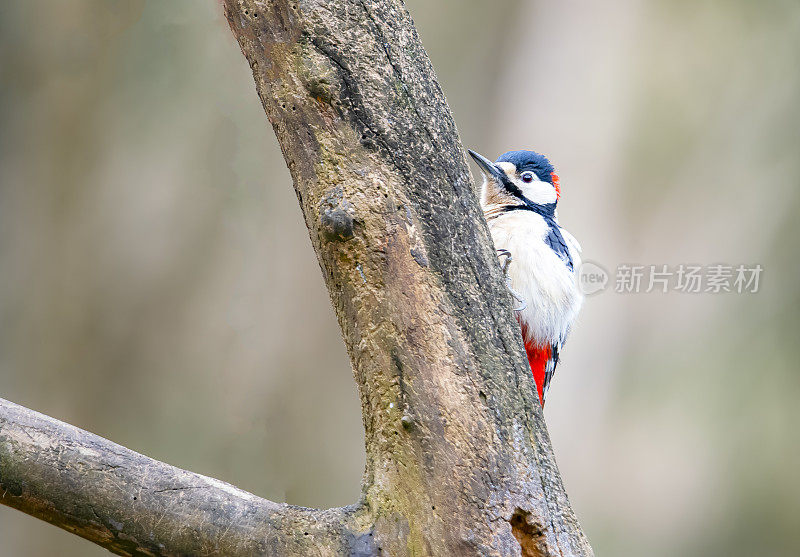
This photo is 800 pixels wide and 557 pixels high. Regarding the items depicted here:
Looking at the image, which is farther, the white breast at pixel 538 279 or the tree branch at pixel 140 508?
the white breast at pixel 538 279

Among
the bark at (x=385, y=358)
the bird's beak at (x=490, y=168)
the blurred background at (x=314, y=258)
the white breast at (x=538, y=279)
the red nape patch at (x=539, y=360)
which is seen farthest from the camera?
the blurred background at (x=314, y=258)

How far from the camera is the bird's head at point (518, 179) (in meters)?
2.72

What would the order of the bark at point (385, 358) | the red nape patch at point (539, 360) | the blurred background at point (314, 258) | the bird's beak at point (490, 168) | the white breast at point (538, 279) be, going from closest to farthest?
the bark at point (385, 358) → the white breast at point (538, 279) → the red nape patch at point (539, 360) → the bird's beak at point (490, 168) → the blurred background at point (314, 258)

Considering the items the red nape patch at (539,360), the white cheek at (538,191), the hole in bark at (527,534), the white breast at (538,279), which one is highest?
the white cheek at (538,191)

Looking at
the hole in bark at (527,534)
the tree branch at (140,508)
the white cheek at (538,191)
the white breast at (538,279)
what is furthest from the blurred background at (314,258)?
the hole in bark at (527,534)

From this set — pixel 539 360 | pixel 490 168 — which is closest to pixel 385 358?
pixel 539 360

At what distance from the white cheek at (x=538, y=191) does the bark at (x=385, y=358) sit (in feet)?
4.87

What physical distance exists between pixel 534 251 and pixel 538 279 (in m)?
0.09

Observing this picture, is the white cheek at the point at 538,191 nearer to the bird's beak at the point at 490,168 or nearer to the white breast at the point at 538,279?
the bird's beak at the point at 490,168

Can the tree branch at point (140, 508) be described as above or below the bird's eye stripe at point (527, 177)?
below

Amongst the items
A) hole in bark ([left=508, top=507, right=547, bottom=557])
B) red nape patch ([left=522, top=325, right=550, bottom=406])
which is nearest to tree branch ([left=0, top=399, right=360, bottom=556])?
hole in bark ([left=508, top=507, right=547, bottom=557])

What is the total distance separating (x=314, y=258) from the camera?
4.80m

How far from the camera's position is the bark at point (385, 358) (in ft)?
3.98

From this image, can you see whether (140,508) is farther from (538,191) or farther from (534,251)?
(538,191)
